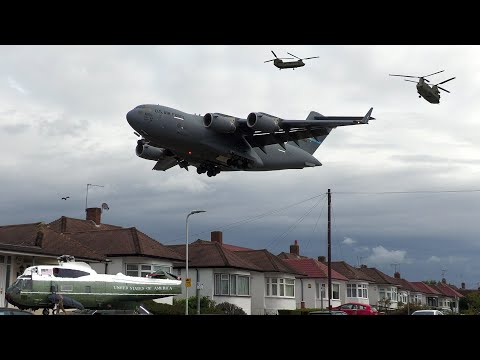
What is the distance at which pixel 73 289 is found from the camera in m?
28.6

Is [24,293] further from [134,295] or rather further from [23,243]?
[23,243]

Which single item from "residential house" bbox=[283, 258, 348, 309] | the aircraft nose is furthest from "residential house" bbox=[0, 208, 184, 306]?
"residential house" bbox=[283, 258, 348, 309]

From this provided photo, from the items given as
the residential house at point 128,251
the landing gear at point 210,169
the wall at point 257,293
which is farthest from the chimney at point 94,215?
the landing gear at point 210,169

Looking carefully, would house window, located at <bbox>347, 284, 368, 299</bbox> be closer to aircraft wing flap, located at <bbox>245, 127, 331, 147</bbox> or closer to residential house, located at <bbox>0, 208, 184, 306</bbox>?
residential house, located at <bbox>0, 208, 184, 306</bbox>

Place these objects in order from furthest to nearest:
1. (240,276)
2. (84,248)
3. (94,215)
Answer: (94,215) < (240,276) < (84,248)

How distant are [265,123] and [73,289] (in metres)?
15.5

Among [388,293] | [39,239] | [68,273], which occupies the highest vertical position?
[39,239]

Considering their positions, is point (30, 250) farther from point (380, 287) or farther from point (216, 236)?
point (380, 287)

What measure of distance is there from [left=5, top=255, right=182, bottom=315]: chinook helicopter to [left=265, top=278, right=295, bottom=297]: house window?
28.5m

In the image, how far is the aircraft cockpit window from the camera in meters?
28.1

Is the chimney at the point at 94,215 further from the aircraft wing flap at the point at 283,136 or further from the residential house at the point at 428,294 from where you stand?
the residential house at the point at 428,294

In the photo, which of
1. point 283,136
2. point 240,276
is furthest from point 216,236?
point 283,136
